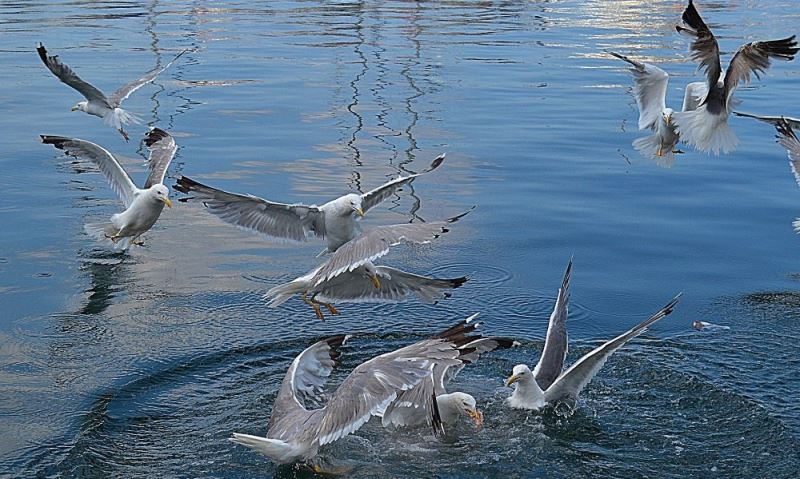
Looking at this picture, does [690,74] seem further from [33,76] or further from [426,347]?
[426,347]

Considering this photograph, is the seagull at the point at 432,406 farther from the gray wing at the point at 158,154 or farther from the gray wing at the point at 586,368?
the gray wing at the point at 158,154

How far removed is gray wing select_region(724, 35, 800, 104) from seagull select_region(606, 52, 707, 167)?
4.53ft

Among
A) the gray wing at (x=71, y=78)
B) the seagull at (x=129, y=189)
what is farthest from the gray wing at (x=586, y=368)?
the gray wing at (x=71, y=78)

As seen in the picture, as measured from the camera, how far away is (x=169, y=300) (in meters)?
9.05

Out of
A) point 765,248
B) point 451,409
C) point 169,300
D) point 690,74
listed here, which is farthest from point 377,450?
point 690,74

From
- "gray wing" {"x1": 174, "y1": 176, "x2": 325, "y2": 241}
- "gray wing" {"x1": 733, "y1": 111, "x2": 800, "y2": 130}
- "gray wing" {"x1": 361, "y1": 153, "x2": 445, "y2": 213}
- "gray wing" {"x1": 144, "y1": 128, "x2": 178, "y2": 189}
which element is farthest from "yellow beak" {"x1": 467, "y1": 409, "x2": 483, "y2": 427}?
"gray wing" {"x1": 733, "y1": 111, "x2": 800, "y2": 130}

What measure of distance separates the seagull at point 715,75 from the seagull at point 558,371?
11.1 feet

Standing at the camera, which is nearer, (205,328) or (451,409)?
(451,409)

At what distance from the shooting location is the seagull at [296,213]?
8.18 m

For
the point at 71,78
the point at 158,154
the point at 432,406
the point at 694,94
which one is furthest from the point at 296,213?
the point at 71,78

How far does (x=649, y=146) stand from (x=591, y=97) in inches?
274

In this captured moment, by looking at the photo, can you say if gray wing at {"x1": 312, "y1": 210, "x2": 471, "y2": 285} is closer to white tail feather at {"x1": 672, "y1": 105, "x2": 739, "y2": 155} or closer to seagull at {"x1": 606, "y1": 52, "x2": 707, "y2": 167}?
white tail feather at {"x1": 672, "y1": 105, "x2": 739, "y2": 155}

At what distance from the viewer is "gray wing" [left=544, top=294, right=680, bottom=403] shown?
669 cm

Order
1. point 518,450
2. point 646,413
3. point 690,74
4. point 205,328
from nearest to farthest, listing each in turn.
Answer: point 518,450 < point 646,413 < point 205,328 < point 690,74
